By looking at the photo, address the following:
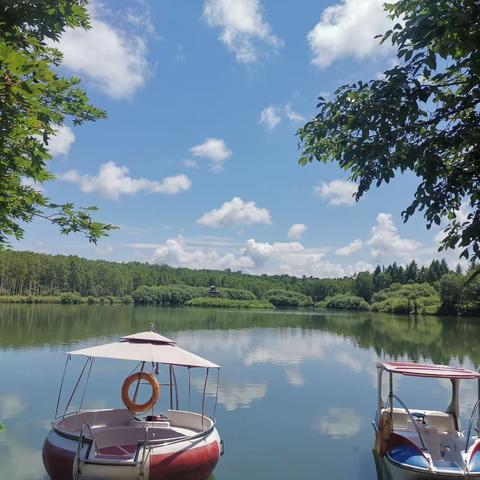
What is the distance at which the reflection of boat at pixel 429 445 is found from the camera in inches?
390

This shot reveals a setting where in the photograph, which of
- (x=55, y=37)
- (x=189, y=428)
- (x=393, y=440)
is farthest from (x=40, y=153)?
(x=393, y=440)

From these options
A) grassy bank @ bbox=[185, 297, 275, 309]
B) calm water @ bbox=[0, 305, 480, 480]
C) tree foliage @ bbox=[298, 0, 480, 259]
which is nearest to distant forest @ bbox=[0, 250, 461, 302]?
grassy bank @ bbox=[185, 297, 275, 309]

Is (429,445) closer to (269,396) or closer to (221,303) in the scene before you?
(269,396)

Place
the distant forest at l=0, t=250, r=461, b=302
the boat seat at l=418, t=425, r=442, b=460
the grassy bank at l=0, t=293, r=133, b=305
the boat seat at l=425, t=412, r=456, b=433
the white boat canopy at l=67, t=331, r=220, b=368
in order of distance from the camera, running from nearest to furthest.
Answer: the white boat canopy at l=67, t=331, r=220, b=368 → the boat seat at l=418, t=425, r=442, b=460 → the boat seat at l=425, t=412, r=456, b=433 → the grassy bank at l=0, t=293, r=133, b=305 → the distant forest at l=0, t=250, r=461, b=302

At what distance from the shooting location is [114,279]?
412ft

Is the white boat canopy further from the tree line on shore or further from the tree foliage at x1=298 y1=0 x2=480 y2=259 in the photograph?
the tree line on shore

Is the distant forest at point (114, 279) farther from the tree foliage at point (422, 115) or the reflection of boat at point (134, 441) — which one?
Result: the tree foliage at point (422, 115)

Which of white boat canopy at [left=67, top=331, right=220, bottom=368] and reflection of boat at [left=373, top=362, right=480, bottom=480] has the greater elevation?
white boat canopy at [left=67, top=331, right=220, bottom=368]

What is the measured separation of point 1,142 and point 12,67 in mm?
979

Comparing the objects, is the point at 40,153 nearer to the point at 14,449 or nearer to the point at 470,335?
the point at 14,449

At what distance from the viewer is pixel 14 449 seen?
12.5 metres

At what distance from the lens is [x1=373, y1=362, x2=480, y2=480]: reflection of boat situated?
9.91 m

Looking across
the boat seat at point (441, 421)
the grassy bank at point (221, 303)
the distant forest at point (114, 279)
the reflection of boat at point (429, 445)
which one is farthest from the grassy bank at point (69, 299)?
the reflection of boat at point (429, 445)

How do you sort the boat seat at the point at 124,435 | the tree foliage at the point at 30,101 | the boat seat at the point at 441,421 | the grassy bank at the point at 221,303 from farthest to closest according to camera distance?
the grassy bank at the point at 221,303 < the boat seat at the point at 441,421 < the boat seat at the point at 124,435 < the tree foliage at the point at 30,101
